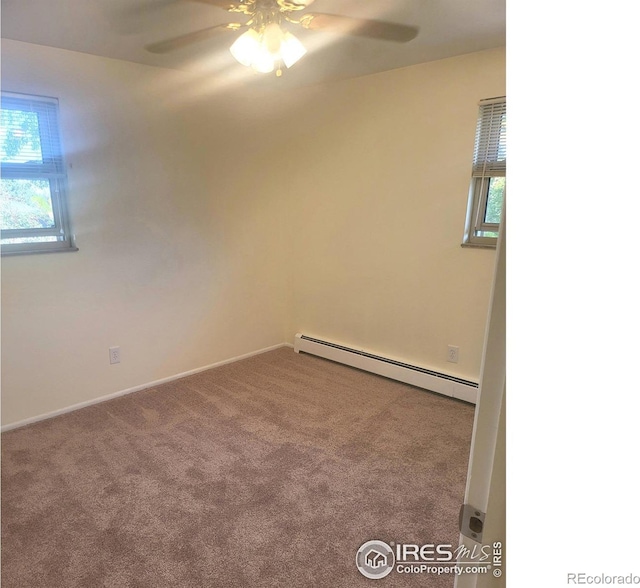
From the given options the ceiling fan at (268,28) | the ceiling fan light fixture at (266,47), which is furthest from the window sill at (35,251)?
the ceiling fan light fixture at (266,47)

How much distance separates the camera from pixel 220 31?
1779mm

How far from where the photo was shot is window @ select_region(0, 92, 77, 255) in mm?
2395

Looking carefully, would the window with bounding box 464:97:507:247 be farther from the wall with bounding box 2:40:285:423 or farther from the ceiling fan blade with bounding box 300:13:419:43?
the wall with bounding box 2:40:285:423

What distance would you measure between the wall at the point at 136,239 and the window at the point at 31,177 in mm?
69

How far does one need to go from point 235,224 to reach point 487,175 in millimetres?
2074

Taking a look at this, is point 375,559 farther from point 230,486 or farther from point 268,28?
point 268,28

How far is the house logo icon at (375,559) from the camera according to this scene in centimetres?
163

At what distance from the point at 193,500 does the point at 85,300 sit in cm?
162

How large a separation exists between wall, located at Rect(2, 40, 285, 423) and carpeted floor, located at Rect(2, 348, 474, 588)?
0.37m

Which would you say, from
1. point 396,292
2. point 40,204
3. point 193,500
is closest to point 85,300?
point 40,204

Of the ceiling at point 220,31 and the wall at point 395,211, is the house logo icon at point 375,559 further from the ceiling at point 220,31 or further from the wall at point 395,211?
the ceiling at point 220,31

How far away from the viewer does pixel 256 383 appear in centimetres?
330

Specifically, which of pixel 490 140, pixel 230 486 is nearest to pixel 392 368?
pixel 230 486
